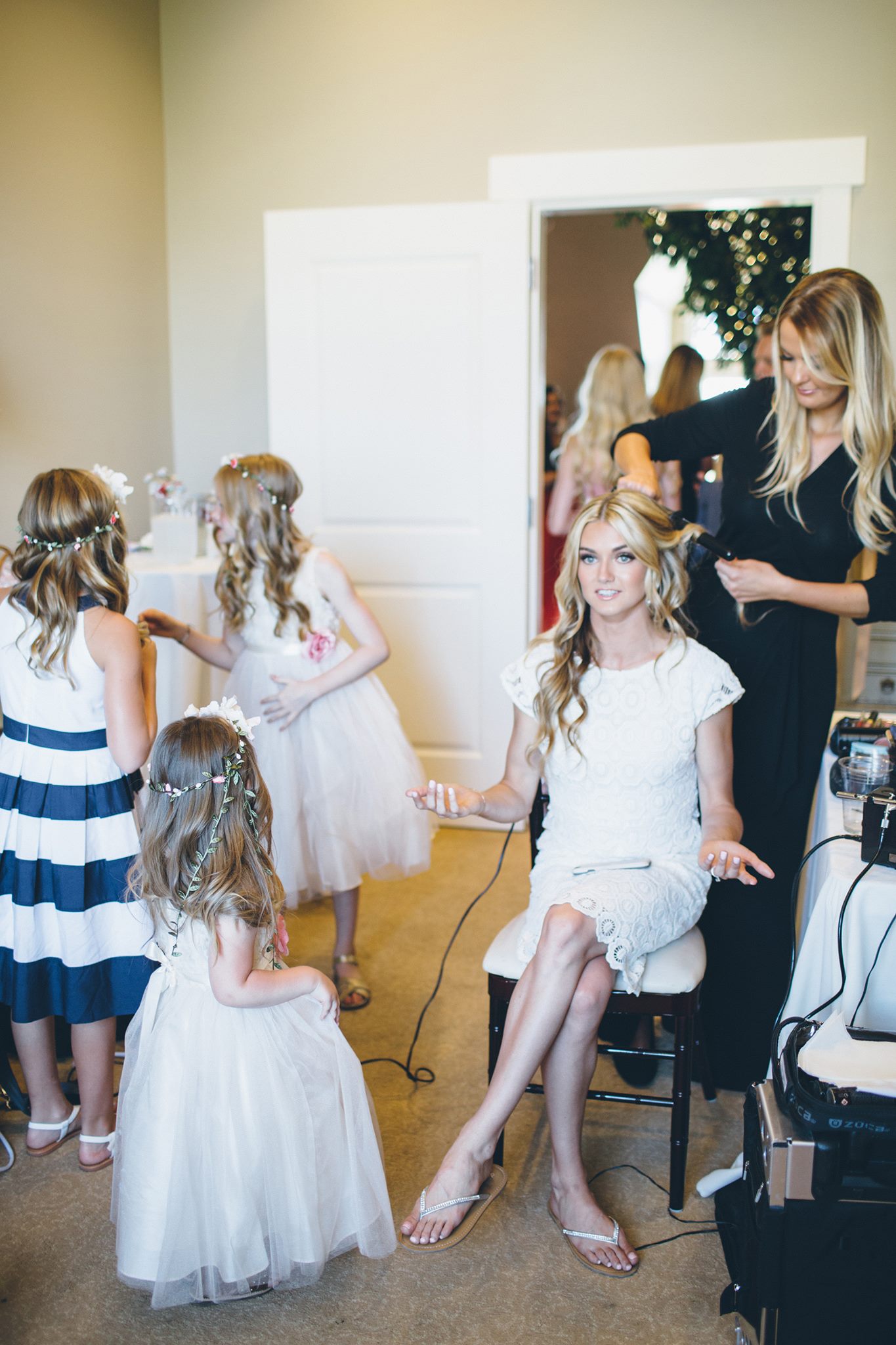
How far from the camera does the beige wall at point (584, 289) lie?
7035mm

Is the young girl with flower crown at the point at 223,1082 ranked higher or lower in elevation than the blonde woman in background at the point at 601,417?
lower

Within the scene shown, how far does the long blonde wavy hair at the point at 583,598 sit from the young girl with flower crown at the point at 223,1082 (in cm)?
61

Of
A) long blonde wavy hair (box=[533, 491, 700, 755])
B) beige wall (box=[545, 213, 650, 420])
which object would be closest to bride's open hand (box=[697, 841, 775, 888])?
long blonde wavy hair (box=[533, 491, 700, 755])

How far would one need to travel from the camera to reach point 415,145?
160 inches

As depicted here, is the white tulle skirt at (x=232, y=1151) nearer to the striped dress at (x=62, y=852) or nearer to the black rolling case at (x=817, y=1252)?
the striped dress at (x=62, y=852)

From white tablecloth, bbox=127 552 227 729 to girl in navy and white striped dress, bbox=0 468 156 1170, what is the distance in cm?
110

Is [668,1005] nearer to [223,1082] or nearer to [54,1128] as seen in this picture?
[223,1082]

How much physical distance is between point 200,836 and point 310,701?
1021 mm

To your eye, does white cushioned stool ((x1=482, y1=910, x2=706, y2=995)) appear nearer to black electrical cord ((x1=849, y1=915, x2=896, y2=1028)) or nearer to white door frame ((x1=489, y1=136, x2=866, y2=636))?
black electrical cord ((x1=849, y1=915, x2=896, y2=1028))

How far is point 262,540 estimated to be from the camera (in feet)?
9.00

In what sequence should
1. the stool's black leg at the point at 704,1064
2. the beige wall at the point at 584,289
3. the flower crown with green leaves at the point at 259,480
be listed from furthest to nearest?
the beige wall at the point at 584,289 < the flower crown with green leaves at the point at 259,480 < the stool's black leg at the point at 704,1064

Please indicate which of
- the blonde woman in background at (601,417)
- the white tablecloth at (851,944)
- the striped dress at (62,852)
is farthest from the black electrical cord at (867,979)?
the blonde woman in background at (601,417)

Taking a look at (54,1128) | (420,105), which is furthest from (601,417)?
(54,1128)

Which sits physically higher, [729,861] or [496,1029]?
[729,861]
